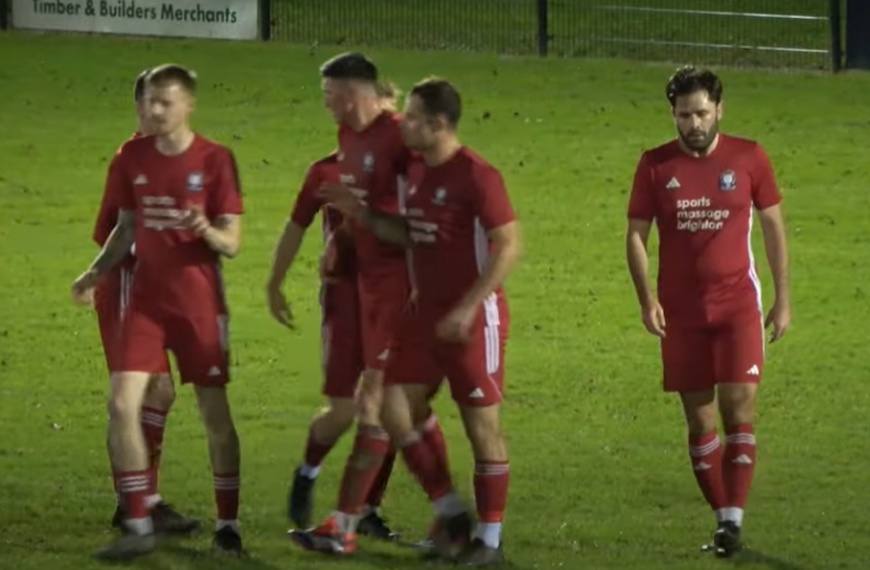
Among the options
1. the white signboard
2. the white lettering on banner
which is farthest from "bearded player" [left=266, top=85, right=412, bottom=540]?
the white signboard

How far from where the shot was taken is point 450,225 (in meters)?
10.3

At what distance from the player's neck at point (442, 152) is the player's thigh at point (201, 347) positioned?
1151mm

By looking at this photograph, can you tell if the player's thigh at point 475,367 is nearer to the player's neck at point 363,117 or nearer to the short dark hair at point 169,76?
the player's neck at point 363,117

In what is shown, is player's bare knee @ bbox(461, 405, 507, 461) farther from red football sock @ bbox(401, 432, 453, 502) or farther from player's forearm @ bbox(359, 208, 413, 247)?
player's forearm @ bbox(359, 208, 413, 247)

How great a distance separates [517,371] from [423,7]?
692 inches

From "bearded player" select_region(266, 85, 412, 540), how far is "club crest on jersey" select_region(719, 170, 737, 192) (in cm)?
149

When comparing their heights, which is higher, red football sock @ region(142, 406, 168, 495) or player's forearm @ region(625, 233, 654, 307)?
player's forearm @ region(625, 233, 654, 307)

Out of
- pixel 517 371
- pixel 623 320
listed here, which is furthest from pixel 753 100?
pixel 517 371

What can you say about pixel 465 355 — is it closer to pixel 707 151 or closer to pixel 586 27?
pixel 707 151

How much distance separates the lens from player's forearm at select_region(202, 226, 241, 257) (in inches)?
406

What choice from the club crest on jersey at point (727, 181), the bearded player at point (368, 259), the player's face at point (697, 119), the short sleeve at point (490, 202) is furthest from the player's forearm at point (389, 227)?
the club crest on jersey at point (727, 181)

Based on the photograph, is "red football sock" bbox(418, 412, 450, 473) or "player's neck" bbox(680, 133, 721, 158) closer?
"red football sock" bbox(418, 412, 450, 473)

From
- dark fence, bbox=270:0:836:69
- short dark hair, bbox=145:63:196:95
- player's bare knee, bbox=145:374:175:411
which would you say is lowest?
player's bare knee, bbox=145:374:175:411

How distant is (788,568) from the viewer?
10.6 metres
